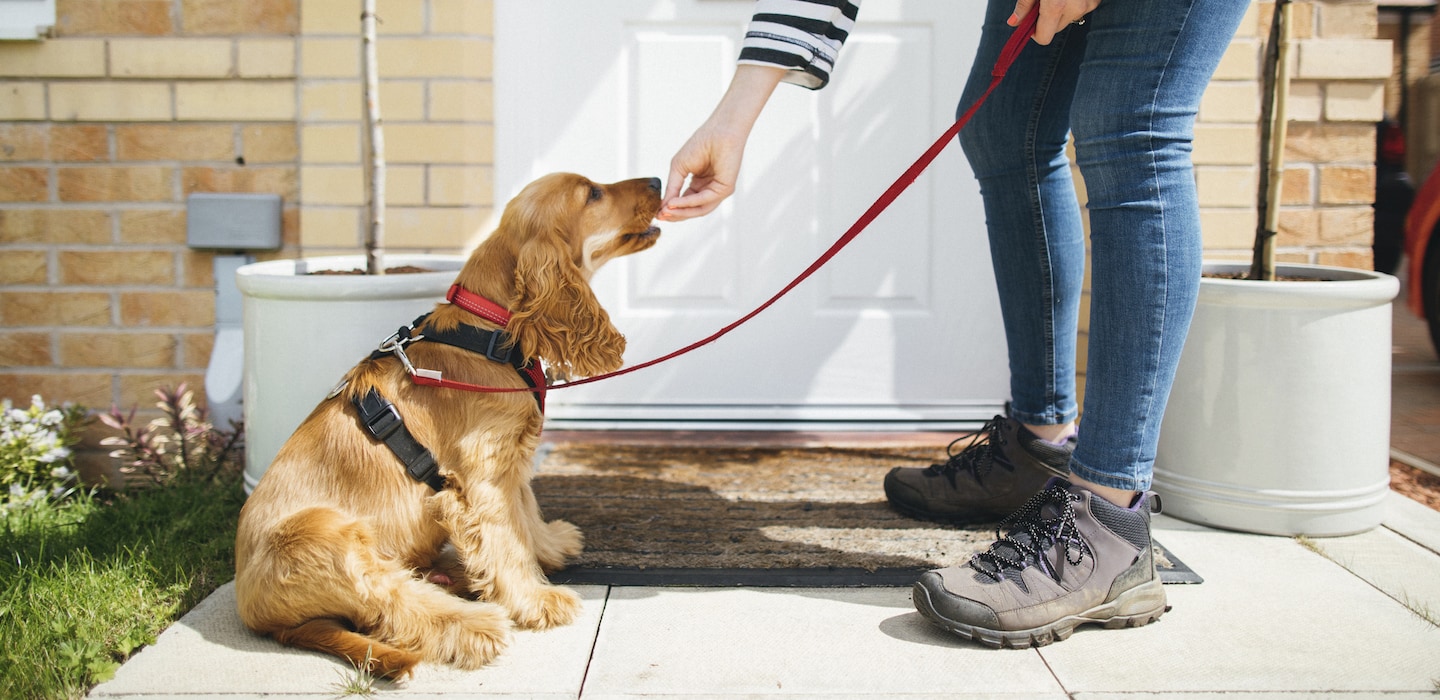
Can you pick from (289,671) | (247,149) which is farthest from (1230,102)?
(247,149)

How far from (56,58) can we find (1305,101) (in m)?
4.40

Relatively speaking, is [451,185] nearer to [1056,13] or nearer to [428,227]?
[428,227]

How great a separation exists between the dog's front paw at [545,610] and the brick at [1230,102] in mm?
2680

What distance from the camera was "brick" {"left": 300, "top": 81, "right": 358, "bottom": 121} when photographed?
3393 mm

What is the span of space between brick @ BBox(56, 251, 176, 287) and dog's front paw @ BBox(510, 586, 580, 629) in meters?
2.35

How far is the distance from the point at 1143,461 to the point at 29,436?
11.2 ft

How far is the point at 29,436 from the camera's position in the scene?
3229 millimetres

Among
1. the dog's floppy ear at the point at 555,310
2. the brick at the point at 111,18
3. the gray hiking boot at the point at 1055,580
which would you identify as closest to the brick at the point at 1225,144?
the gray hiking boot at the point at 1055,580

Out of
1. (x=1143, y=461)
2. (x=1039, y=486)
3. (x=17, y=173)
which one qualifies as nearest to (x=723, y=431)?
(x=1039, y=486)

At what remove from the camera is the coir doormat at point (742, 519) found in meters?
2.31

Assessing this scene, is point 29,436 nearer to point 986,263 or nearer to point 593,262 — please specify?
point 593,262

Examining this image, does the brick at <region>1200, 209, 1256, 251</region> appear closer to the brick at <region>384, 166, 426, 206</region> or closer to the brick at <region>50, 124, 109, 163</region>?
the brick at <region>384, 166, 426, 206</region>

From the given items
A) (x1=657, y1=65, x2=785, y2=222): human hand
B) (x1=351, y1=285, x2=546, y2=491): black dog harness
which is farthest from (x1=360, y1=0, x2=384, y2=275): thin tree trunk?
(x1=657, y1=65, x2=785, y2=222): human hand

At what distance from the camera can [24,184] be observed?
352 centimetres
